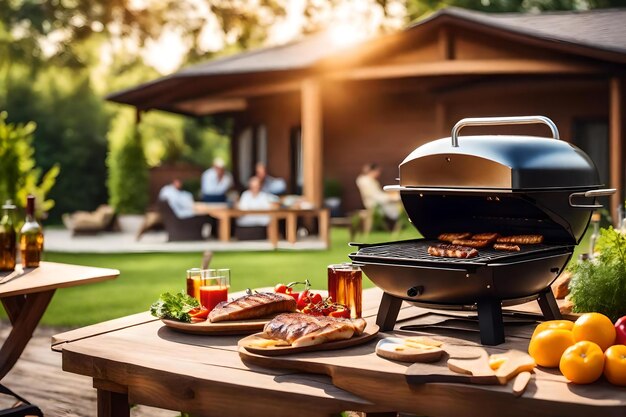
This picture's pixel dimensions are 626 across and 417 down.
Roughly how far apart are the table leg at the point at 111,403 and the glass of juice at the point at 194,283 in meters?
0.55

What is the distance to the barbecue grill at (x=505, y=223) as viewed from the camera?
2.73 meters

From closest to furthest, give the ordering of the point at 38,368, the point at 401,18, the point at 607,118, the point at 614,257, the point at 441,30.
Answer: the point at 614,257 < the point at 38,368 < the point at 441,30 < the point at 607,118 < the point at 401,18

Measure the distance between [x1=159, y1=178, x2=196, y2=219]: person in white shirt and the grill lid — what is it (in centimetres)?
1111

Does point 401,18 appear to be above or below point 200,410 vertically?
above

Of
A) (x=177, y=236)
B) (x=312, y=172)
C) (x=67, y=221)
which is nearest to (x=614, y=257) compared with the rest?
(x=312, y=172)

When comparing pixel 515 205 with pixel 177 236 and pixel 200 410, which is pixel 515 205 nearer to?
pixel 200 410

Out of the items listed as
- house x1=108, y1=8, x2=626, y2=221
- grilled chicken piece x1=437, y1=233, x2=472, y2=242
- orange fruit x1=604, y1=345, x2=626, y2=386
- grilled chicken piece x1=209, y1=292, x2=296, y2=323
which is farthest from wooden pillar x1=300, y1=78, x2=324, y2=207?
orange fruit x1=604, y1=345, x2=626, y2=386

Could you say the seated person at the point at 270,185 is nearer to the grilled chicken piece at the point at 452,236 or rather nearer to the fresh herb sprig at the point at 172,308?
the grilled chicken piece at the point at 452,236

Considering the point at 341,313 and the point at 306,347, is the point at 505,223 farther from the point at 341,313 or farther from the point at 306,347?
the point at 306,347

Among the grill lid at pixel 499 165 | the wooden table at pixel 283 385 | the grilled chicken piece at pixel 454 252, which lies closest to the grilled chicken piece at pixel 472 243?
the grilled chicken piece at pixel 454 252

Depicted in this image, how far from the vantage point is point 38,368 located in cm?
548

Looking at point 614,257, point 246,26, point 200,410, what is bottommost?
point 200,410

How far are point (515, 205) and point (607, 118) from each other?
40.6 ft

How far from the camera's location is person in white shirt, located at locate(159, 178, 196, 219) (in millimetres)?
13977
